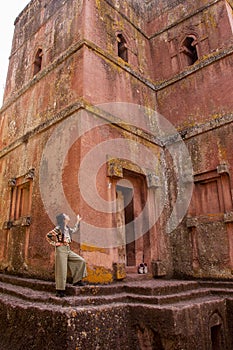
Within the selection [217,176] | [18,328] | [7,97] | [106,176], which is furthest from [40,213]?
[7,97]

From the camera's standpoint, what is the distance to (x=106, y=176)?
19.2ft

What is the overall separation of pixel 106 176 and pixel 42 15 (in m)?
6.75

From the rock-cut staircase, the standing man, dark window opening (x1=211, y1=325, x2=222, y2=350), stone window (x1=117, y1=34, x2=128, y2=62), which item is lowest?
dark window opening (x1=211, y1=325, x2=222, y2=350)

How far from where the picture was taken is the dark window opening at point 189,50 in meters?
8.63

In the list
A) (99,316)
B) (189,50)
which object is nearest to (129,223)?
(99,316)

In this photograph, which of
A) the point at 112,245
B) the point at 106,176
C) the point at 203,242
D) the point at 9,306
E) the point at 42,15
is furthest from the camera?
the point at 42,15

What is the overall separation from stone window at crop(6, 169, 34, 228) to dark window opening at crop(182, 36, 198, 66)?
6302 mm

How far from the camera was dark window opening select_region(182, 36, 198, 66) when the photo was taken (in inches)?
340

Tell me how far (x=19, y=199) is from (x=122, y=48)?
18.0 feet

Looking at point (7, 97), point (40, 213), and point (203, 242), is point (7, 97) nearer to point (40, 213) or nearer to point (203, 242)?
point (40, 213)

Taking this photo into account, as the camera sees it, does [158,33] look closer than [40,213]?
No

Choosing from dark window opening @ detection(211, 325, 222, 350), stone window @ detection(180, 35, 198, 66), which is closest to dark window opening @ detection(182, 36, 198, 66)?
stone window @ detection(180, 35, 198, 66)

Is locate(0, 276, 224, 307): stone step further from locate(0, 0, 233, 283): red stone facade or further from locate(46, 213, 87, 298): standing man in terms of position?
locate(0, 0, 233, 283): red stone facade

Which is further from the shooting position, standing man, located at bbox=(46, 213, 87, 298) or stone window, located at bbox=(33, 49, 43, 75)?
stone window, located at bbox=(33, 49, 43, 75)
